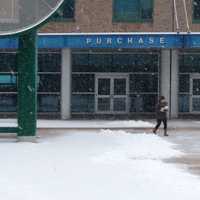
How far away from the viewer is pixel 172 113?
35906mm

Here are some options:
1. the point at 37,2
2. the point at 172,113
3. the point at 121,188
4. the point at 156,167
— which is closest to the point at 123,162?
the point at 156,167

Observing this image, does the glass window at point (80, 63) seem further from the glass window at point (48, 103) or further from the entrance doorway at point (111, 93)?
the glass window at point (48, 103)

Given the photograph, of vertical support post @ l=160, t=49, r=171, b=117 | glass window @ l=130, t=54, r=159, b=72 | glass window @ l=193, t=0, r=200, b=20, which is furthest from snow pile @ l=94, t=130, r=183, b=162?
glass window @ l=193, t=0, r=200, b=20

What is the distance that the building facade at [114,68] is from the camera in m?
35.6

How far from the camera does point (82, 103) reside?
36.6 meters

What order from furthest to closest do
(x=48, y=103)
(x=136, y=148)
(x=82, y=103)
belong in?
(x=82, y=103), (x=48, y=103), (x=136, y=148)

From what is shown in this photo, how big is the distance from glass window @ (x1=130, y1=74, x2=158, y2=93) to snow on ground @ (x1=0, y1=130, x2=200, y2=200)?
1360 centimetres

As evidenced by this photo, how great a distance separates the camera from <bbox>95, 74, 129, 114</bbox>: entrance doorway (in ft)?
121

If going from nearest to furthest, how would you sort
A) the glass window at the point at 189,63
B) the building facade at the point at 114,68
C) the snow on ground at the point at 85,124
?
the snow on ground at the point at 85,124
the building facade at the point at 114,68
the glass window at the point at 189,63

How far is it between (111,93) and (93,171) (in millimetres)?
21682

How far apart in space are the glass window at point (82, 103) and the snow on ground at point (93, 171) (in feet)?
43.6

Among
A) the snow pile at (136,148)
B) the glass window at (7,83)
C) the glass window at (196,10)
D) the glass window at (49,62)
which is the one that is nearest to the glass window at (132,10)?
the glass window at (196,10)

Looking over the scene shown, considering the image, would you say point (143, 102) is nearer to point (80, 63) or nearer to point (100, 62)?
point (100, 62)

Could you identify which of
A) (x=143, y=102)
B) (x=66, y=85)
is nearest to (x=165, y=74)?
(x=143, y=102)
